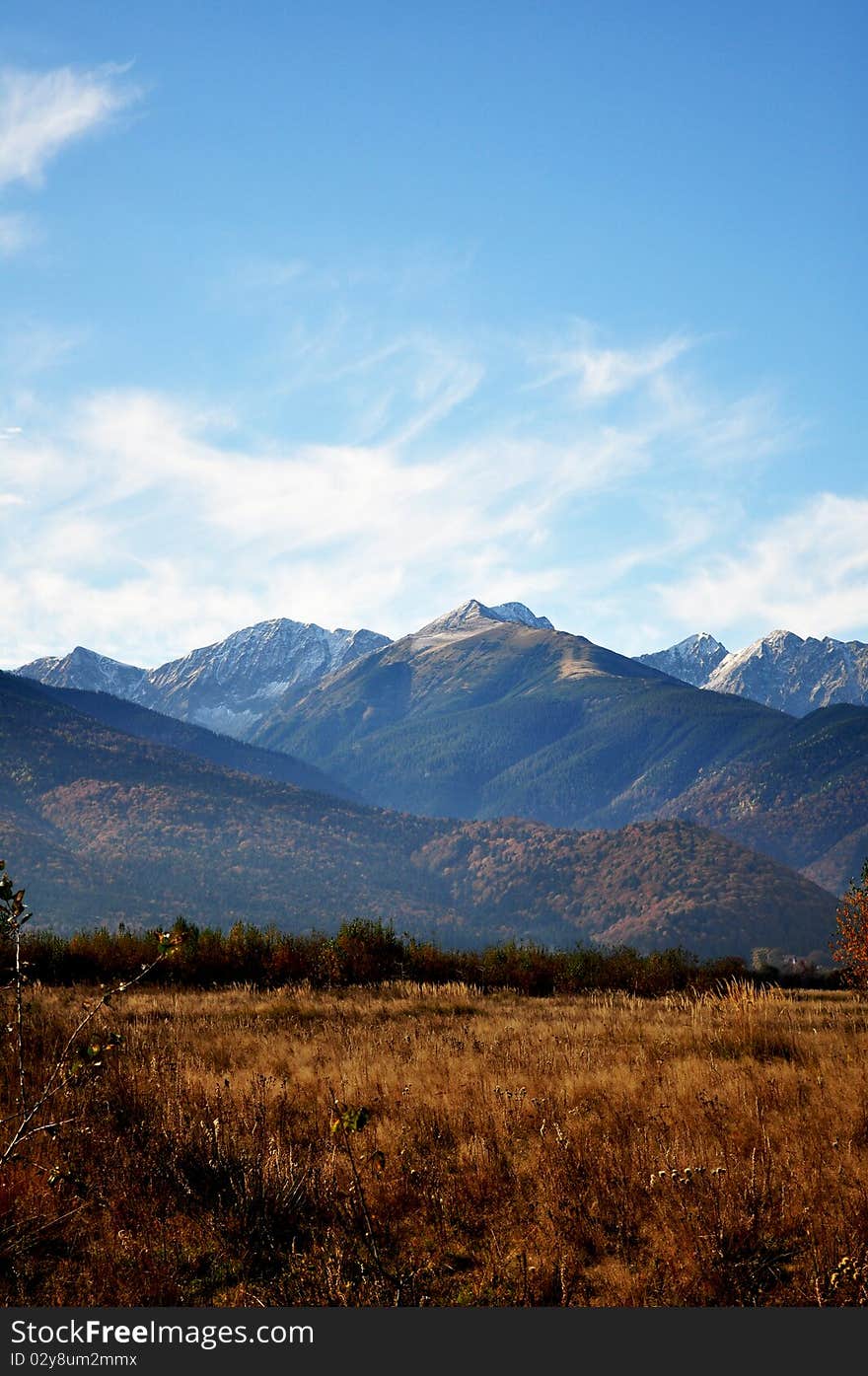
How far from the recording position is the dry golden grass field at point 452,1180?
647cm

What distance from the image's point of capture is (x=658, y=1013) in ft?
59.6

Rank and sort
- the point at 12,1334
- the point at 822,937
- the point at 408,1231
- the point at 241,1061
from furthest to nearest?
the point at 822,937 < the point at 241,1061 < the point at 408,1231 < the point at 12,1334

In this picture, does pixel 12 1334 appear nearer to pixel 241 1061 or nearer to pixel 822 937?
pixel 241 1061

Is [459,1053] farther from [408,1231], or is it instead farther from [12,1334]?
[12,1334]

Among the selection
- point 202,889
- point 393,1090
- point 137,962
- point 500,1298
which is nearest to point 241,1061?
point 393,1090

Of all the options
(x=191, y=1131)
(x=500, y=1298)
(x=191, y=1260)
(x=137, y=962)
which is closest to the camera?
(x=500, y=1298)

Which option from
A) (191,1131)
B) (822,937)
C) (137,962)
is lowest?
(822,937)

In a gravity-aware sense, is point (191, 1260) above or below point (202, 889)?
above

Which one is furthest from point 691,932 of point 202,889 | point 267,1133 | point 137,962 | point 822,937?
point 267,1133

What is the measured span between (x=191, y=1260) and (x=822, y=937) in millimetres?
215712

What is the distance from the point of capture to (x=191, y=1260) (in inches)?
273

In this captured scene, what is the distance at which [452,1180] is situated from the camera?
837cm

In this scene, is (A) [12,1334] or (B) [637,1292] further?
(B) [637,1292]

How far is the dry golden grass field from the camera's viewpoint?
6.47 m
